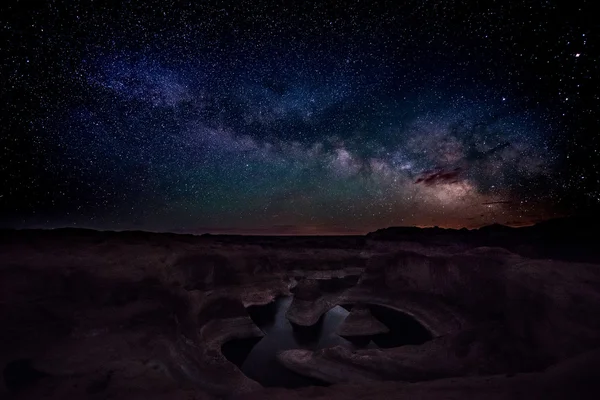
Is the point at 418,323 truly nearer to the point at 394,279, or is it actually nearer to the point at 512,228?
the point at 394,279

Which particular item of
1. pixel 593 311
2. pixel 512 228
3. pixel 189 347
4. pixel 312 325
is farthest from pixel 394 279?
pixel 189 347

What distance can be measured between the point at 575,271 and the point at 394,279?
16900 millimetres

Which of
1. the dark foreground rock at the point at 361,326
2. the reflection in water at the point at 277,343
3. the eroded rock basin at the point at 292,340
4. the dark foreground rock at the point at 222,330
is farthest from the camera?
the dark foreground rock at the point at 361,326

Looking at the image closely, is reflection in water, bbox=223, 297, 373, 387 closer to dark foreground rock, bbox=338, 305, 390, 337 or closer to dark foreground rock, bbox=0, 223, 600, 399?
dark foreground rock, bbox=0, 223, 600, 399

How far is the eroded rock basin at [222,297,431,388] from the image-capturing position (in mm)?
16453

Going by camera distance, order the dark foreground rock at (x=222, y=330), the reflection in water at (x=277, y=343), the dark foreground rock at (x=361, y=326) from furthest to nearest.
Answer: the dark foreground rock at (x=361, y=326) < the reflection in water at (x=277, y=343) < the dark foreground rock at (x=222, y=330)

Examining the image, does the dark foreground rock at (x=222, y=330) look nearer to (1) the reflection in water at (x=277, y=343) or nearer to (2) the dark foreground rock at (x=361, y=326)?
(2) the dark foreground rock at (x=361, y=326)

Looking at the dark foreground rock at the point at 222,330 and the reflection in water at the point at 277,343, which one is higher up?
the dark foreground rock at the point at 222,330

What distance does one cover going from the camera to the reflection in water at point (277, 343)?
53.0 ft

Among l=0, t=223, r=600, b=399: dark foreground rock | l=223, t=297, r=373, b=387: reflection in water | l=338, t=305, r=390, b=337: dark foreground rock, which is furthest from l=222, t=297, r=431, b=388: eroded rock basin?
l=0, t=223, r=600, b=399: dark foreground rock

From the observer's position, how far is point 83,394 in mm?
10180

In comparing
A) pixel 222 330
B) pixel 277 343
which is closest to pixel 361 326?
pixel 277 343

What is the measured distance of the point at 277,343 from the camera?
21.6m

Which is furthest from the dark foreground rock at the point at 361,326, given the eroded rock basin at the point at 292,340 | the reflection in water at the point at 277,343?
the reflection in water at the point at 277,343
